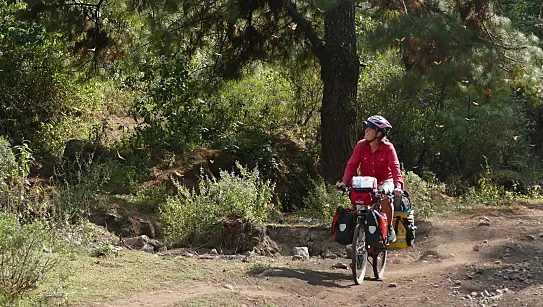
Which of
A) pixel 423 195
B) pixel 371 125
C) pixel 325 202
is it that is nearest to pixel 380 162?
pixel 371 125

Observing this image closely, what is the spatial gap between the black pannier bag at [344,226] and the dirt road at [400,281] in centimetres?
46

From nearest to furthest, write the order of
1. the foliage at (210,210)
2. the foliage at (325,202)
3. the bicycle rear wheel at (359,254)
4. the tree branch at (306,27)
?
the bicycle rear wheel at (359,254) < the foliage at (210,210) < the foliage at (325,202) < the tree branch at (306,27)

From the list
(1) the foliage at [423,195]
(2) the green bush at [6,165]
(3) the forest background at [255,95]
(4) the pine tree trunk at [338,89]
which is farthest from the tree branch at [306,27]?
(2) the green bush at [6,165]

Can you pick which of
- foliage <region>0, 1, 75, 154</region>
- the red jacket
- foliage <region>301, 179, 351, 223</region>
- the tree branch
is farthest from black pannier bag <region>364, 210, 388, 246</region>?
foliage <region>0, 1, 75, 154</region>

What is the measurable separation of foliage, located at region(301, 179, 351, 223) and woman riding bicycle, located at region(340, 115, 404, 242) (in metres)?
3.61

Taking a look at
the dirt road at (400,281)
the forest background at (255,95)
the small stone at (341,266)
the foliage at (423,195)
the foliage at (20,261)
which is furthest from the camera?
the forest background at (255,95)

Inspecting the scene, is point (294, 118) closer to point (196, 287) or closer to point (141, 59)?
point (141, 59)

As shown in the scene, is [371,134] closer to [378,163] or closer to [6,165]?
[378,163]

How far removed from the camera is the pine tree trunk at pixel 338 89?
1334cm

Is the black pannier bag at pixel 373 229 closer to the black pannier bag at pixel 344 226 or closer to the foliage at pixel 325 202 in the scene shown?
the black pannier bag at pixel 344 226

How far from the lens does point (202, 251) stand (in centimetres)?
969

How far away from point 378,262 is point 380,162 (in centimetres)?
118

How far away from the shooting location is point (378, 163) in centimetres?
852

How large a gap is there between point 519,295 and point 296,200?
7.86 m
